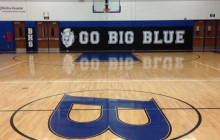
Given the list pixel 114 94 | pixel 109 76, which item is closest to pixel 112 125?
pixel 114 94

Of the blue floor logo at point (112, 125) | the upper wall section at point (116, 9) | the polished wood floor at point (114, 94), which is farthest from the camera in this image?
the upper wall section at point (116, 9)

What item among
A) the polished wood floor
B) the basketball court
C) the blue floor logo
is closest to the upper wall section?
the basketball court

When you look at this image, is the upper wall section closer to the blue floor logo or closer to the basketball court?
the basketball court

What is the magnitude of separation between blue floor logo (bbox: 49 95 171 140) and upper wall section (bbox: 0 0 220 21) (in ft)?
44.1

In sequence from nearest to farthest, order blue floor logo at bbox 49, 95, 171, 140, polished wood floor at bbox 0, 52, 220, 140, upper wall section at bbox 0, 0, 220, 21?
blue floor logo at bbox 49, 95, 171, 140, polished wood floor at bbox 0, 52, 220, 140, upper wall section at bbox 0, 0, 220, 21

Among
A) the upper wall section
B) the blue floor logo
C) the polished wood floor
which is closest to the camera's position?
the blue floor logo

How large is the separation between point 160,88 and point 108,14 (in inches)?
475

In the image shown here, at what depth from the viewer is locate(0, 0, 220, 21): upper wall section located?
57.7ft

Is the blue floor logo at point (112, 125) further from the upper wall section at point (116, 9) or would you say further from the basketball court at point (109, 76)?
the upper wall section at point (116, 9)

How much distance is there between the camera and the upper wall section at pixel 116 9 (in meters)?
17.6

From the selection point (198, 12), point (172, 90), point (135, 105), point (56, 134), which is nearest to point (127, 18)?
point (198, 12)

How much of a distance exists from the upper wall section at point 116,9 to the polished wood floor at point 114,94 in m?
8.50

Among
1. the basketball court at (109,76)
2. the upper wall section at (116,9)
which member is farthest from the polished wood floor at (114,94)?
the upper wall section at (116,9)

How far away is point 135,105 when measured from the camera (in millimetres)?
5301
